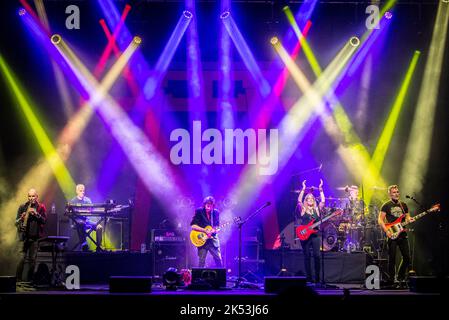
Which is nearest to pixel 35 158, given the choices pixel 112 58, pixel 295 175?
pixel 112 58

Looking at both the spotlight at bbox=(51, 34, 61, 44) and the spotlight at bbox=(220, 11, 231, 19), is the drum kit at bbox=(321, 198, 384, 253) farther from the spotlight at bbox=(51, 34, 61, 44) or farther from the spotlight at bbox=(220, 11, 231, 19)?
the spotlight at bbox=(51, 34, 61, 44)

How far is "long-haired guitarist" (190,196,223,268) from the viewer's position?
12367 mm

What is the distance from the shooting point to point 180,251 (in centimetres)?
1371

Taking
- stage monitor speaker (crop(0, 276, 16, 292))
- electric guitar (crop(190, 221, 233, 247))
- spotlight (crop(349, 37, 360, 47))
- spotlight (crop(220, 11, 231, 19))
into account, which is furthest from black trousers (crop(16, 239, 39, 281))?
spotlight (crop(349, 37, 360, 47))

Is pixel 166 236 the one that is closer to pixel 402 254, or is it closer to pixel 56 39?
pixel 402 254

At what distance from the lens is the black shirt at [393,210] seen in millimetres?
11562

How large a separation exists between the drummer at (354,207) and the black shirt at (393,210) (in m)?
1.91

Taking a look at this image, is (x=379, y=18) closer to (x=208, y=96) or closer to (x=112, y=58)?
(x=208, y=96)

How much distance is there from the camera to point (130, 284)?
337 inches

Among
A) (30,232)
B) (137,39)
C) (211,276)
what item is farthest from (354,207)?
(30,232)

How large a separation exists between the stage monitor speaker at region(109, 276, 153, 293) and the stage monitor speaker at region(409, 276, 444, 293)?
167 inches
